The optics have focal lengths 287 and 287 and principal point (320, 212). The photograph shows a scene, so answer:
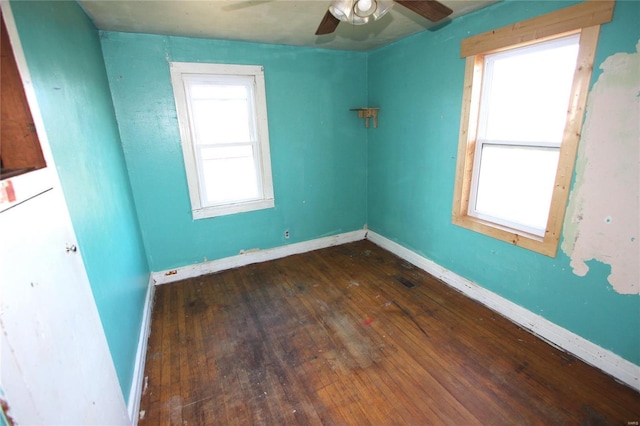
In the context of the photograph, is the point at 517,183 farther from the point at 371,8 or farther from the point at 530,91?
the point at 371,8

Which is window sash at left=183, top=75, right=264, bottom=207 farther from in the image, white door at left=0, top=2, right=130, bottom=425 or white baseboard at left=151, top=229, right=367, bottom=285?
white door at left=0, top=2, right=130, bottom=425

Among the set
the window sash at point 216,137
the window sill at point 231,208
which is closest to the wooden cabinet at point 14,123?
the window sash at point 216,137

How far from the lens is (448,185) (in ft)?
9.28

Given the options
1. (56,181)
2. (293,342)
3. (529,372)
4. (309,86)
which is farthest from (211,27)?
(529,372)

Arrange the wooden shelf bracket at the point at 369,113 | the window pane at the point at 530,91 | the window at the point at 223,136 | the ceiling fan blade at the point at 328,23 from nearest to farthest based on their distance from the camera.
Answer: the ceiling fan blade at the point at 328,23, the window pane at the point at 530,91, the window at the point at 223,136, the wooden shelf bracket at the point at 369,113

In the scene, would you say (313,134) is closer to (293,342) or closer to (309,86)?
(309,86)

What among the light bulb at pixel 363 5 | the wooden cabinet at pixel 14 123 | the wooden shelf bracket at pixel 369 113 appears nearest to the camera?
the wooden cabinet at pixel 14 123

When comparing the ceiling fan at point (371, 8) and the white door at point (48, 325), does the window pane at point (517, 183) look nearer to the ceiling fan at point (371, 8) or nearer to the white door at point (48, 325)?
the ceiling fan at point (371, 8)

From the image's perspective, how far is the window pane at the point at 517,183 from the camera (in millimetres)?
2133

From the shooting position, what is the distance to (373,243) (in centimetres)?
405

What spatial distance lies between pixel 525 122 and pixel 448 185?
813mm

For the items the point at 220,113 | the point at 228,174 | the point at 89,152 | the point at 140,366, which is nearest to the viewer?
the point at 89,152

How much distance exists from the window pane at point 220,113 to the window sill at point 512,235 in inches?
97.0

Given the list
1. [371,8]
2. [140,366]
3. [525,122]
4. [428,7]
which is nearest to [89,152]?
[140,366]
